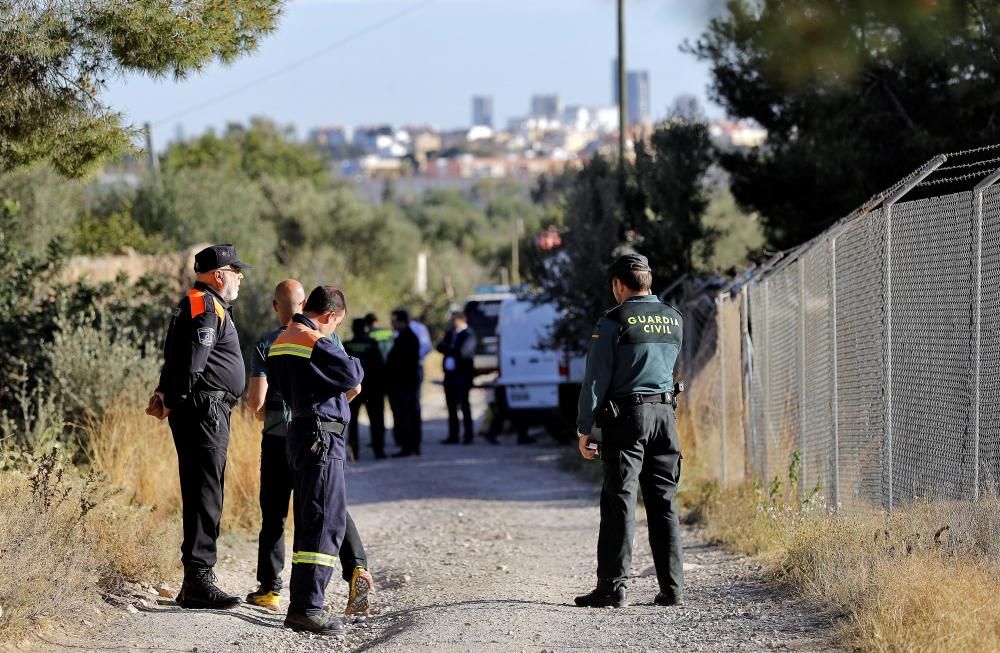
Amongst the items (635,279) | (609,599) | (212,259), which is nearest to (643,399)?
(635,279)

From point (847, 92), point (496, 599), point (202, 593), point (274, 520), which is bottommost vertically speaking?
point (496, 599)

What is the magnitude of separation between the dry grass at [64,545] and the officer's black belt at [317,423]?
139 cm

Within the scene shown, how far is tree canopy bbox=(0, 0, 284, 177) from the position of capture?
8.02m

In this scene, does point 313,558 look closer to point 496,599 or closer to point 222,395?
point 222,395

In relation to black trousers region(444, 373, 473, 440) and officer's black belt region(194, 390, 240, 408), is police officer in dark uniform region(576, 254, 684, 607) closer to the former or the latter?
officer's black belt region(194, 390, 240, 408)

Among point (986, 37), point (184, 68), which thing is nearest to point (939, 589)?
point (184, 68)

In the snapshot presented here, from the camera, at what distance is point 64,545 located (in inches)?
294

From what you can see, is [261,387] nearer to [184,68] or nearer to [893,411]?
[184,68]

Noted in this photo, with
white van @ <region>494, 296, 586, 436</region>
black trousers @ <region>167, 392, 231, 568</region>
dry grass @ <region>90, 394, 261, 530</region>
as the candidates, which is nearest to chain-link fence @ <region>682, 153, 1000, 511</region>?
black trousers @ <region>167, 392, 231, 568</region>

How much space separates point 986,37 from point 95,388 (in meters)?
9.07

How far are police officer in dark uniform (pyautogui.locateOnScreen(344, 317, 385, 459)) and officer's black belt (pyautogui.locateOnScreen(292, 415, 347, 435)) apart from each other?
10.1 metres

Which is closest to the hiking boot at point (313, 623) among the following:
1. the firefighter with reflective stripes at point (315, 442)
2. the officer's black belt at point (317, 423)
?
the firefighter with reflective stripes at point (315, 442)

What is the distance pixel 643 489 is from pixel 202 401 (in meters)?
2.44

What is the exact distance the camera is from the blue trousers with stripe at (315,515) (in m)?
7.16
